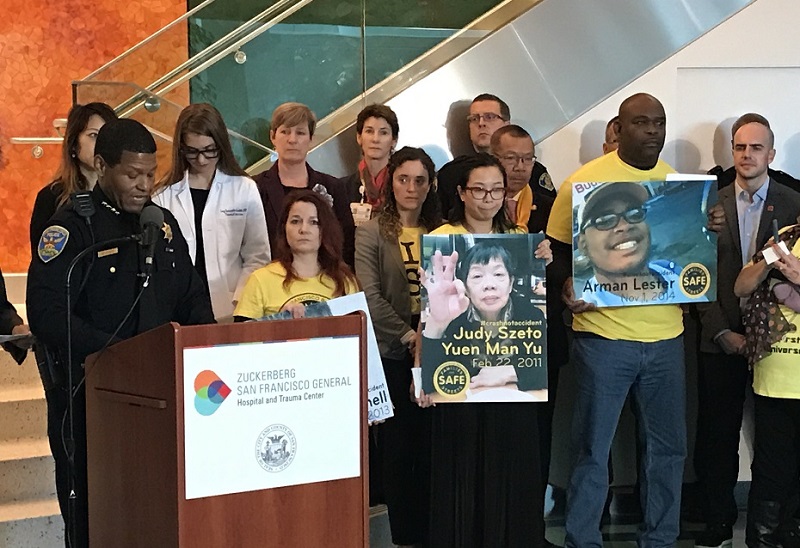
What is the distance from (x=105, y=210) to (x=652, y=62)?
3.37 meters

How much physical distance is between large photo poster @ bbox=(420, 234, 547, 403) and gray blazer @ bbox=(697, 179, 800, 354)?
1191 millimetres

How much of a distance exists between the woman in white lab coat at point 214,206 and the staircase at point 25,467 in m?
1.00

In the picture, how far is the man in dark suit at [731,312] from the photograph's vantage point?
13.8 feet

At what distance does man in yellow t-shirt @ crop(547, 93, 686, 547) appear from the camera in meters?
3.62

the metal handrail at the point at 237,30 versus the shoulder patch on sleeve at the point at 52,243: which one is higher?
the metal handrail at the point at 237,30

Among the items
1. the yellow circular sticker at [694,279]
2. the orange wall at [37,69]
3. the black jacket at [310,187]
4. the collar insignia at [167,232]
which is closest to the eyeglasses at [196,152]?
the black jacket at [310,187]

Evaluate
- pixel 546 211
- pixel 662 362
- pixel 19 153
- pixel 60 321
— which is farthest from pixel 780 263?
pixel 19 153

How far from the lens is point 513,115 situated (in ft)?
16.7

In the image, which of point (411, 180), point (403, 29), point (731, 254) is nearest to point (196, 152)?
point (411, 180)

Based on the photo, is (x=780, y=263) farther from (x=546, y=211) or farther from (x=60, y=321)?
(x=60, y=321)

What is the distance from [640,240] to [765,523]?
135 cm

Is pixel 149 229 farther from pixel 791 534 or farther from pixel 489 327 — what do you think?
pixel 791 534

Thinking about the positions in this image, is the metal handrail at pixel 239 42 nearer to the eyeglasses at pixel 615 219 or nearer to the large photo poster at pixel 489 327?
the large photo poster at pixel 489 327

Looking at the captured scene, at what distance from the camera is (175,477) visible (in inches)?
82.2
